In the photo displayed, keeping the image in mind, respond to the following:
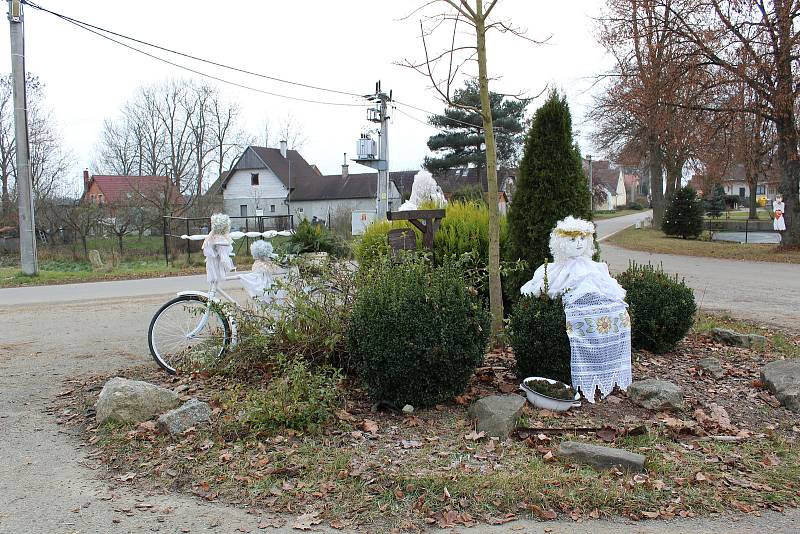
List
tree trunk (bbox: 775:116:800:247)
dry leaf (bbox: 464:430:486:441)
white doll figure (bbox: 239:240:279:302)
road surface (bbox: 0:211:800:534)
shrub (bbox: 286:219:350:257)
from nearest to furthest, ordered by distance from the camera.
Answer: road surface (bbox: 0:211:800:534) < dry leaf (bbox: 464:430:486:441) < white doll figure (bbox: 239:240:279:302) < shrub (bbox: 286:219:350:257) < tree trunk (bbox: 775:116:800:247)

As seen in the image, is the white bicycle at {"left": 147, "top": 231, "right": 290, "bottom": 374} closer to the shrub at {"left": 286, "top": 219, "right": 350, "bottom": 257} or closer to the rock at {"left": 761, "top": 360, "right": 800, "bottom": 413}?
the shrub at {"left": 286, "top": 219, "right": 350, "bottom": 257}

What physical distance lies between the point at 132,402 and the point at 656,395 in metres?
3.85

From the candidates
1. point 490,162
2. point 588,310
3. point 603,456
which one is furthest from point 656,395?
point 490,162

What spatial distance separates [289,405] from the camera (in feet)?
14.7

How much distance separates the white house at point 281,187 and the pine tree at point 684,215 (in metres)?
29.1

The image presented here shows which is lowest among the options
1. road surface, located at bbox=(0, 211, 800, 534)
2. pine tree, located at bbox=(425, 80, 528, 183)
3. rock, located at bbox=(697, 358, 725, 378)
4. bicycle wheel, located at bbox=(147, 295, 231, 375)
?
road surface, located at bbox=(0, 211, 800, 534)

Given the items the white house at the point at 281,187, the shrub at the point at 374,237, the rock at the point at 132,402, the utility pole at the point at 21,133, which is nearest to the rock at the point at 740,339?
the shrub at the point at 374,237

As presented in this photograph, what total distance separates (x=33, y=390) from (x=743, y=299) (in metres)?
10.9

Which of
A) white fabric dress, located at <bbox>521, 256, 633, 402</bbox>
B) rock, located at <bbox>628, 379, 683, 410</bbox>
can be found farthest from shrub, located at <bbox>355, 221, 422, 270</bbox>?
rock, located at <bbox>628, 379, 683, 410</bbox>

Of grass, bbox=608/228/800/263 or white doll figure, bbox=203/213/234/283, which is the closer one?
white doll figure, bbox=203/213/234/283

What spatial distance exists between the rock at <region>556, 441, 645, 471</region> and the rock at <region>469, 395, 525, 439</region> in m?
0.50

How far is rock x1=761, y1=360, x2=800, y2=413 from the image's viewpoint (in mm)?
4961

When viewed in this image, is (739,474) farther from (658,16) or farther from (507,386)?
(658,16)

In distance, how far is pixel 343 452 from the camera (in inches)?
161
